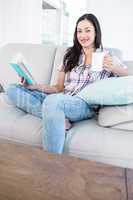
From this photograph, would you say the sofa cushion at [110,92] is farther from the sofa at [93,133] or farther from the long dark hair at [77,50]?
the long dark hair at [77,50]

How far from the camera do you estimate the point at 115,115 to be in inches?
47.6

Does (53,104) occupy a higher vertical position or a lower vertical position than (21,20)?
lower

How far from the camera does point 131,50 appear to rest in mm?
3162

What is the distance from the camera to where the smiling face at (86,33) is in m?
1.56

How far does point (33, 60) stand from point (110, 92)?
2.66 ft

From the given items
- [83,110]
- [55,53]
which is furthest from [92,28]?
[83,110]

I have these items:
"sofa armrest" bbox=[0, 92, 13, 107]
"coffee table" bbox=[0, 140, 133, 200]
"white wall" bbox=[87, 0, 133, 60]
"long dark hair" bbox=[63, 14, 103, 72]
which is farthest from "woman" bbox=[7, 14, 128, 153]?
"white wall" bbox=[87, 0, 133, 60]

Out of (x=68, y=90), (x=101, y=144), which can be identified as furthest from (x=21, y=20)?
(x=101, y=144)

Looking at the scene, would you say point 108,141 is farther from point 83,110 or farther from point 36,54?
point 36,54

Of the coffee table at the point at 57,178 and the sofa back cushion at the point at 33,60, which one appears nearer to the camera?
the coffee table at the point at 57,178

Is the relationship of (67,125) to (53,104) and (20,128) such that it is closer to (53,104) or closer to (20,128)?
(53,104)

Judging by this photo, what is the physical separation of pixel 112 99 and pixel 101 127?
0.49 ft

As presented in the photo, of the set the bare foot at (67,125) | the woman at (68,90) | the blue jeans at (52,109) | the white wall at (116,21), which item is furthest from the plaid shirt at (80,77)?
the white wall at (116,21)

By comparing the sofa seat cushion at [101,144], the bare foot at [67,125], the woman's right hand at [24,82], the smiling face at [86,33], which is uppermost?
the smiling face at [86,33]
